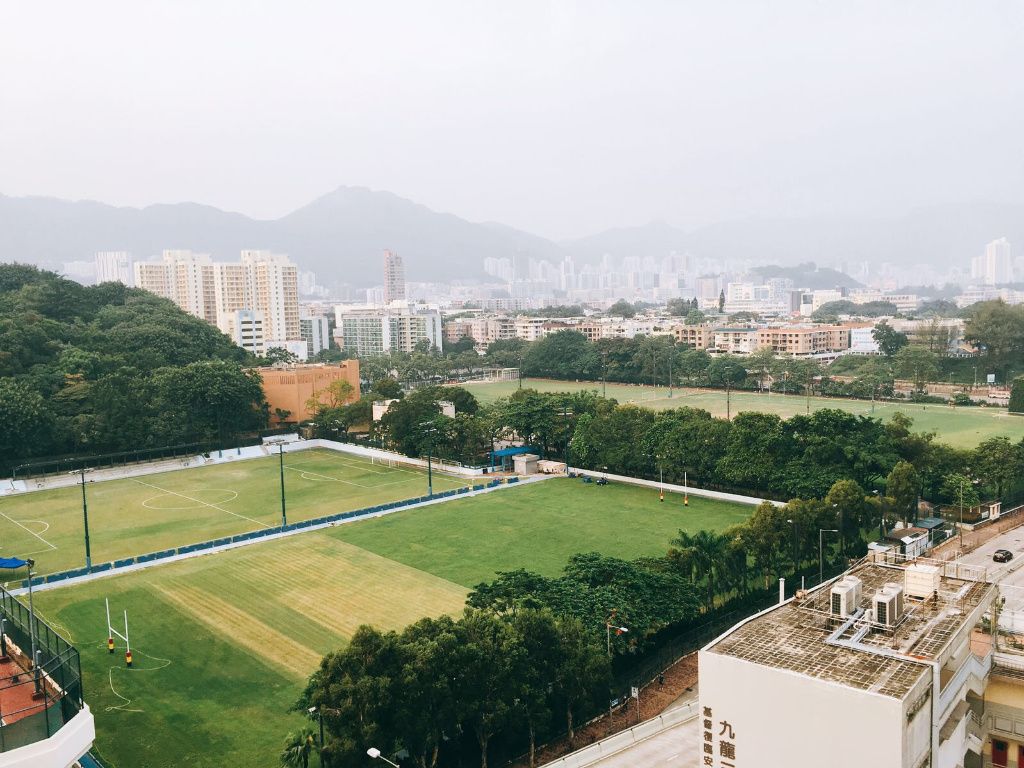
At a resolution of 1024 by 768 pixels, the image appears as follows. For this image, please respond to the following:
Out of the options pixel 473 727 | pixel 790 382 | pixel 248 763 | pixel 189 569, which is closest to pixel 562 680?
pixel 473 727

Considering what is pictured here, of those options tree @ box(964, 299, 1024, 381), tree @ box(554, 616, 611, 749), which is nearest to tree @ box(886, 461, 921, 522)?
tree @ box(554, 616, 611, 749)

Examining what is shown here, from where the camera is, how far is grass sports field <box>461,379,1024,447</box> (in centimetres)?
3819

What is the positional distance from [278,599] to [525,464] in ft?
48.0

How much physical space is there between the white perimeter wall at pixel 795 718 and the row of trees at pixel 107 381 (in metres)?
31.3

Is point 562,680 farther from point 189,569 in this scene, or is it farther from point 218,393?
point 218,393

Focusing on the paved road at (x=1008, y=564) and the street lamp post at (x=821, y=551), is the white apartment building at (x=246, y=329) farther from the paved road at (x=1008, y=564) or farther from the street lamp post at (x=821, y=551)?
the paved road at (x=1008, y=564)

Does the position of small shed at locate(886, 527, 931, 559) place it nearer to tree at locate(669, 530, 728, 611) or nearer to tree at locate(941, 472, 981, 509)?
tree at locate(941, 472, 981, 509)

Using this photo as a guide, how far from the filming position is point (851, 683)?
7.72 meters

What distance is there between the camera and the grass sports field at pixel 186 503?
2308 cm

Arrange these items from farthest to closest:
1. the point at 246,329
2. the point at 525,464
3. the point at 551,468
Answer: the point at 246,329 < the point at 525,464 < the point at 551,468

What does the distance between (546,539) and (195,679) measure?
33.8 feet

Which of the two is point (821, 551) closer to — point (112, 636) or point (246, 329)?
point (112, 636)

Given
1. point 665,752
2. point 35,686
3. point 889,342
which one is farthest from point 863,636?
point 889,342

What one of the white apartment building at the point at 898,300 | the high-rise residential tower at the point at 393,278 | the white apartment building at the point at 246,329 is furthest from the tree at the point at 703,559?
the high-rise residential tower at the point at 393,278
